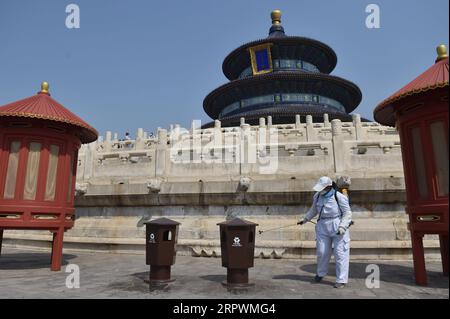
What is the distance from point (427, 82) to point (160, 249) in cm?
491

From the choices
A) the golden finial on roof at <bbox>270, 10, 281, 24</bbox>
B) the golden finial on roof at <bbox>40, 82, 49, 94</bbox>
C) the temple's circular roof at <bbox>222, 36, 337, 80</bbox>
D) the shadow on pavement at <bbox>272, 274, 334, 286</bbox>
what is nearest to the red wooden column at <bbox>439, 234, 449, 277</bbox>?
the shadow on pavement at <bbox>272, 274, 334, 286</bbox>

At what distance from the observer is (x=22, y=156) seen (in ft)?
22.5

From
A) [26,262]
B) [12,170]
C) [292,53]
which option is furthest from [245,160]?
[292,53]

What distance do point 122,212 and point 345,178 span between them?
6.46 metres

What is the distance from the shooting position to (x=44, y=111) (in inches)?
275

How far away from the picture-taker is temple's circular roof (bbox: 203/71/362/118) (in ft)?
103

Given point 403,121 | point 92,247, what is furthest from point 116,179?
point 403,121

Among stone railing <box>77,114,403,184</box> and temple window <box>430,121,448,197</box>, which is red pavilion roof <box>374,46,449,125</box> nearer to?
temple window <box>430,121,448,197</box>

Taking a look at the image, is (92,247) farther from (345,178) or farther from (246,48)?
(246,48)

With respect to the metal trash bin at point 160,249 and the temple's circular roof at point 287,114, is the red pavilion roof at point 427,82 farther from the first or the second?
the temple's circular roof at point 287,114

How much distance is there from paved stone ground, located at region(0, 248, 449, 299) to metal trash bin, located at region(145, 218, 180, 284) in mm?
233

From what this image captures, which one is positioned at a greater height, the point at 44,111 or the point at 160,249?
the point at 44,111

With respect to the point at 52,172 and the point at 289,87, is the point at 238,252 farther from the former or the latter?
the point at 289,87

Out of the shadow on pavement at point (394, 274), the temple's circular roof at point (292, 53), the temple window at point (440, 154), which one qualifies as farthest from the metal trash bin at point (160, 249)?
the temple's circular roof at point (292, 53)
